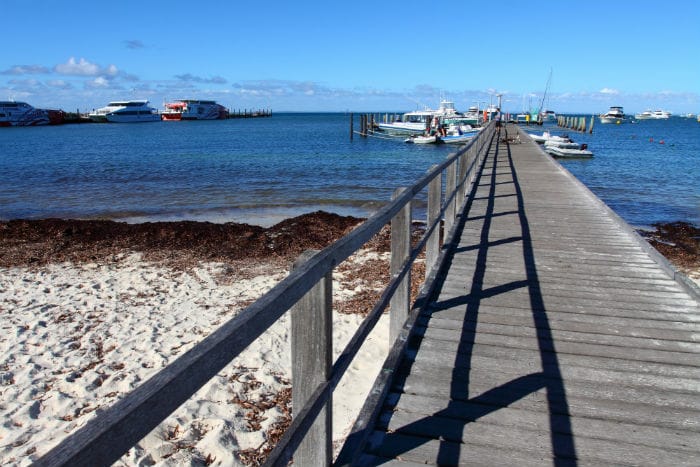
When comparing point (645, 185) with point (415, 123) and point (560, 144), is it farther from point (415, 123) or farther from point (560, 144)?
point (415, 123)

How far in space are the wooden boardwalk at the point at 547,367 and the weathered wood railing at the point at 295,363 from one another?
0.49 m

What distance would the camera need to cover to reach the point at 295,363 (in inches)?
83.3

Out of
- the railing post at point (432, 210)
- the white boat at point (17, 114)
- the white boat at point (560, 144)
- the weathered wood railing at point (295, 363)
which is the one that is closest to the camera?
the weathered wood railing at point (295, 363)

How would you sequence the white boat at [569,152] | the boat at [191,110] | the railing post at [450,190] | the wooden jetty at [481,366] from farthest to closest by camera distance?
the boat at [191,110] < the white boat at [569,152] < the railing post at [450,190] < the wooden jetty at [481,366]

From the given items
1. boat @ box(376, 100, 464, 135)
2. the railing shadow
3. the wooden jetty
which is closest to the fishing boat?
boat @ box(376, 100, 464, 135)

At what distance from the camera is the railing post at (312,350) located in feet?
6.66

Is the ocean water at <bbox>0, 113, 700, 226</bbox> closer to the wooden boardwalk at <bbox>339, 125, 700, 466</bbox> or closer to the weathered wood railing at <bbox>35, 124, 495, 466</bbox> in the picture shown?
the wooden boardwalk at <bbox>339, 125, 700, 466</bbox>

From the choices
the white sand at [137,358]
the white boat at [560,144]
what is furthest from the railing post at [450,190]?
the white boat at [560,144]

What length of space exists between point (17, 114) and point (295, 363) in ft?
374

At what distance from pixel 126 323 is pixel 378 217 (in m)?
5.13

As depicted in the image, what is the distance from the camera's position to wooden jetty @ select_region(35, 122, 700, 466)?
158 centimetres

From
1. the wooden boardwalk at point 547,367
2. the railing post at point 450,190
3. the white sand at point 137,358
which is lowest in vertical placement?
the white sand at point 137,358

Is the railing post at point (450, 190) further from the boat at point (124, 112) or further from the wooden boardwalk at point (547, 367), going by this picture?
the boat at point (124, 112)

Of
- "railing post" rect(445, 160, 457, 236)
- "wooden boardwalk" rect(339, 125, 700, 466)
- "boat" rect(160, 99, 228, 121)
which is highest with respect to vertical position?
"railing post" rect(445, 160, 457, 236)
